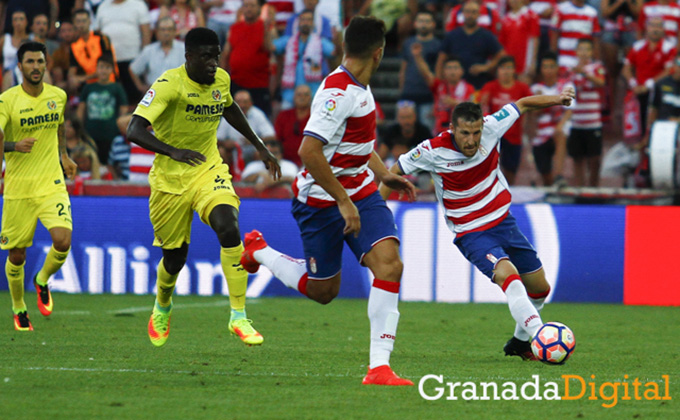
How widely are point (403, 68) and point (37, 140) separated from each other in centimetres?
771

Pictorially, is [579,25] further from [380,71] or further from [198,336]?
[198,336]

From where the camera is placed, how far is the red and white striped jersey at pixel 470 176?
8.23 m

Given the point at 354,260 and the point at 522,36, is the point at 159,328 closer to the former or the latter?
the point at 354,260

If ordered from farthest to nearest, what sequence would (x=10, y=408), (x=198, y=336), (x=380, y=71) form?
1. (x=380, y=71)
2. (x=198, y=336)
3. (x=10, y=408)

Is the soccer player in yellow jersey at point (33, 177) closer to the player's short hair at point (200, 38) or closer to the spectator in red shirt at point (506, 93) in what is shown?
the player's short hair at point (200, 38)

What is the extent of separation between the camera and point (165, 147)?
7.58 metres

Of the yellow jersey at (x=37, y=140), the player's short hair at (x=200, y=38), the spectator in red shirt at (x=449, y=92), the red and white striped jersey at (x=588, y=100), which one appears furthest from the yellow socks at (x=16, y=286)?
the red and white striped jersey at (x=588, y=100)

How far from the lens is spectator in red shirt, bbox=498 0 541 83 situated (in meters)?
15.9

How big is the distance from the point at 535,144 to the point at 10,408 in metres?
11.1

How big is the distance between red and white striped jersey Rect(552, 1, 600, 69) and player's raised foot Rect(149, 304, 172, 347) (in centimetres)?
918

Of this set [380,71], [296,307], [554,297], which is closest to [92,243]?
[296,307]

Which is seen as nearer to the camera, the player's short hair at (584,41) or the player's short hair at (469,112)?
the player's short hair at (469,112)

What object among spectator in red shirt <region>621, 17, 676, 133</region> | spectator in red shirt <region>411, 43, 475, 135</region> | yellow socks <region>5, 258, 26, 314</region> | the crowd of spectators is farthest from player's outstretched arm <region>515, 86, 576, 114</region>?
spectator in red shirt <region>621, 17, 676, 133</region>

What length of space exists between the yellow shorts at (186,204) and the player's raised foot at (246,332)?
2.73 feet
